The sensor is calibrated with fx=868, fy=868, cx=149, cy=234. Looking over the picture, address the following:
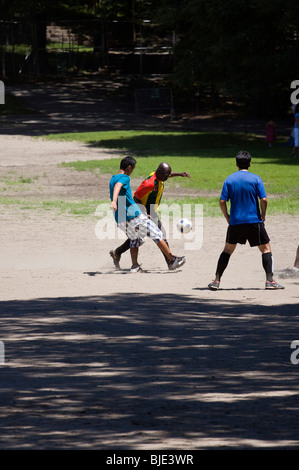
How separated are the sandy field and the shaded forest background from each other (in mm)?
19530

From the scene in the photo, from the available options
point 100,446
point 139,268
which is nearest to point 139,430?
point 100,446

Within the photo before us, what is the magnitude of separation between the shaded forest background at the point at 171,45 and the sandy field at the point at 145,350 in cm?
1953

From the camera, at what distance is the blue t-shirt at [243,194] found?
10.8 metres

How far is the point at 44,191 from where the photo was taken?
21.9 m

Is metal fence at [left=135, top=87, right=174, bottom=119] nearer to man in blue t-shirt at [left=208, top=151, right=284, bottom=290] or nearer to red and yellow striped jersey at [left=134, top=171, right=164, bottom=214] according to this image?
red and yellow striped jersey at [left=134, top=171, right=164, bottom=214]

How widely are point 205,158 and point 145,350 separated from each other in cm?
2046

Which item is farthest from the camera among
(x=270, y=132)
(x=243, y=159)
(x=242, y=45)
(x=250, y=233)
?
(x=242, y=45)

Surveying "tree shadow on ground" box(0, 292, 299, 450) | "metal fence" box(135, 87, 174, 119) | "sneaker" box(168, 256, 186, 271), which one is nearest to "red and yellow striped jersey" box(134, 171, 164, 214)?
"sneaker" box(168, 256, 186, 271)

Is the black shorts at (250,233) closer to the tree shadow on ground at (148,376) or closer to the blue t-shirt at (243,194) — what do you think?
the blue t-shirt at (243,194)

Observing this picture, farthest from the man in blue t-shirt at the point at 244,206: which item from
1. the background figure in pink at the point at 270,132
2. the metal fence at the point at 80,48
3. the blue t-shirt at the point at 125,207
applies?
the metal fence at the point at 80,48

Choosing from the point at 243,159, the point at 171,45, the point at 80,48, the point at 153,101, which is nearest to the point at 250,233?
the point at 243,159

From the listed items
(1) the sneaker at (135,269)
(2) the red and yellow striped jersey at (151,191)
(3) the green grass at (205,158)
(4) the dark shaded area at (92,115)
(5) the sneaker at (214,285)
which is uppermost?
(4) the dark shaded area at (92,115)

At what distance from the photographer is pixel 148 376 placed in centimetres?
675

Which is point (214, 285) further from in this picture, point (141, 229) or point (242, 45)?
point (242, 45)
